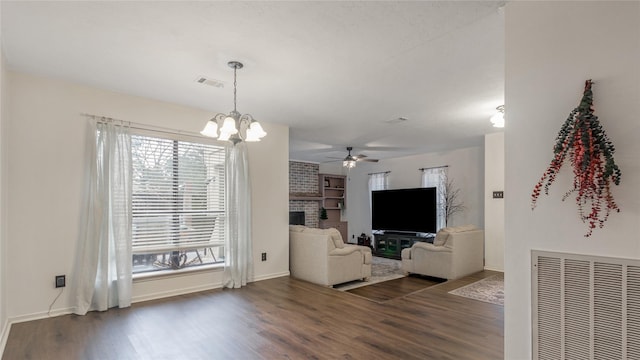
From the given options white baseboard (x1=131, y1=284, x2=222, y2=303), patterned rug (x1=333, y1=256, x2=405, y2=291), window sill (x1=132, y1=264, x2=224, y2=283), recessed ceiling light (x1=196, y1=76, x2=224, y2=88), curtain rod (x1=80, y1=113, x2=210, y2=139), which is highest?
recessed ceiling light (x1=196, y1=76, x2=224, y2=88)

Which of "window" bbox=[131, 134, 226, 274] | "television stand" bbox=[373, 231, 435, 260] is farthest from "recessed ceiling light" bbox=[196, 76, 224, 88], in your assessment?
"television stand" bbox=[373, 231, 435, 260]

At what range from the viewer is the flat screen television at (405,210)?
7926mm

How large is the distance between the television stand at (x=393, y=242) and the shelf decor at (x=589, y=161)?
6.37 metres

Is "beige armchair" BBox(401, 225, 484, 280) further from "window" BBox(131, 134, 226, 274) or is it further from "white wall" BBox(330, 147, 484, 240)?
"window" BBox(131, 134, 226, 274)

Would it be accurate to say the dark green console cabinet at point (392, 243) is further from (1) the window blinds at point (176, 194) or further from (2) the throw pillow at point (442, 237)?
(1) the window blinds at point (176, 194)

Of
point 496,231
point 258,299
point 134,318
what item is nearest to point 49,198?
point 134,318

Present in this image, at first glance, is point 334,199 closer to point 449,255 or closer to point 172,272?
point 449,255

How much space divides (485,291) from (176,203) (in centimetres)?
446

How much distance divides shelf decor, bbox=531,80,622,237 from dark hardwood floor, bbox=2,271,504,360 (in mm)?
1517

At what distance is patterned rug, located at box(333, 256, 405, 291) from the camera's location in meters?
5.27

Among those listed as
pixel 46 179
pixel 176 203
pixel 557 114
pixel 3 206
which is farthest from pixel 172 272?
pixel 557 114

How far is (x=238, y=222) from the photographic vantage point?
491 cm

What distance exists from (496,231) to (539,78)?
4.65 meters

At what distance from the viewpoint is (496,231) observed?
19.5 ft
